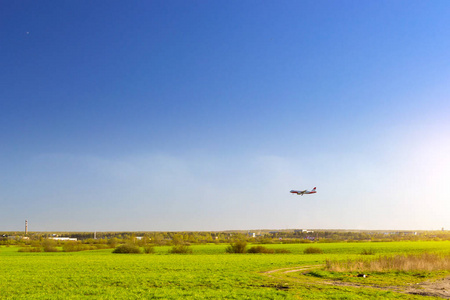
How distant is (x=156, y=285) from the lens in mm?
33562

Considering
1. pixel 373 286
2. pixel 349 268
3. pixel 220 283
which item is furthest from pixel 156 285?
pixel 349 268

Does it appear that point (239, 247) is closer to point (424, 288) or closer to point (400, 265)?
point (400, 265)

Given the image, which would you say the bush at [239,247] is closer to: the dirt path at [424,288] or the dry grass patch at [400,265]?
the dry grass patch at [400,265]

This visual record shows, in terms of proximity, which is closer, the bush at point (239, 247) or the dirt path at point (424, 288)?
the dirt path at point (424, 288)

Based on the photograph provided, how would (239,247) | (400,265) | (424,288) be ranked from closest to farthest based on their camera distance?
(424,288)
(400,265)
(239,247)

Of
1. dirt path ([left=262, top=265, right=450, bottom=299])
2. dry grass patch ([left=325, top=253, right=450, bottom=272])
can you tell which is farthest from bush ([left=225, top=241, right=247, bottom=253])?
dirt path ([left=262, top=265, right=450, bottom=299])

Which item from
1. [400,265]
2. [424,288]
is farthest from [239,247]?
[424,288]

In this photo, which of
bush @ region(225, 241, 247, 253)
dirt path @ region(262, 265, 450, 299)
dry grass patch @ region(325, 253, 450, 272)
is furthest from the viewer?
bush @ region(225, 241, 247, 253)

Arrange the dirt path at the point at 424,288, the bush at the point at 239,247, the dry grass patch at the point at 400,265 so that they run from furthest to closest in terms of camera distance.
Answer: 1. the bush at the point at 239,247
2. the dry grass patch at the point at 400,265
3. the dirt path at the point at 424,288

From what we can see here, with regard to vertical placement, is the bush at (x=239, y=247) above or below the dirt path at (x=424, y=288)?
below

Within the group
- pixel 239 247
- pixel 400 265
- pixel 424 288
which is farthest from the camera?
pixel 239 247

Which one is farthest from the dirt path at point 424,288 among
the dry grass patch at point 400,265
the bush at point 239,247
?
the bush at point 239,247

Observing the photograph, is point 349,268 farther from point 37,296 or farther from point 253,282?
point 37,296

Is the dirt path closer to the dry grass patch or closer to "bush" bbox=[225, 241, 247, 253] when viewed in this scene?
the dry grass patch
